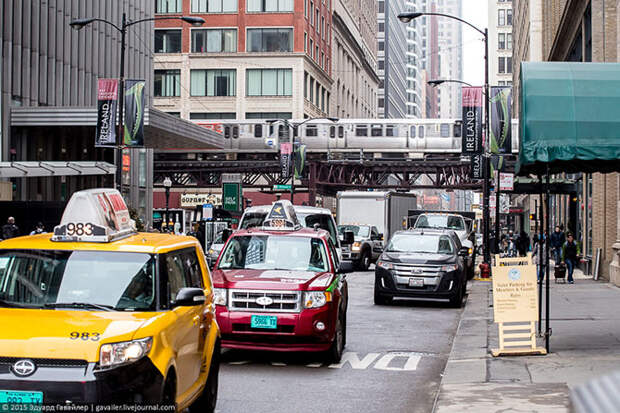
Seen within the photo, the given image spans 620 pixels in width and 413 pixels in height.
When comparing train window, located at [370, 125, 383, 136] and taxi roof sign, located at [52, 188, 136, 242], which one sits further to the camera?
train window, located at [370, 125, 383, 136]

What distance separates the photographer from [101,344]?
21.4ft

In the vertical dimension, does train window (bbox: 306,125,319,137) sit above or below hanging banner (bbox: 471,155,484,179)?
above

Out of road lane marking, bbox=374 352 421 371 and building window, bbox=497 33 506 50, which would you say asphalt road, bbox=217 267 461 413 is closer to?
road lane marking, bbox=374 352 421 371

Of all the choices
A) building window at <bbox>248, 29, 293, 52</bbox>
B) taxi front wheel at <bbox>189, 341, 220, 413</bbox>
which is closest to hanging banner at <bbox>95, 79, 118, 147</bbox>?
taxi front wheel at <bbox>189, 341, 220, 413</bbox>

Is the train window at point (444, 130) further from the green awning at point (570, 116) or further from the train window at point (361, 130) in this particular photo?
the green awning at point (570, 116)

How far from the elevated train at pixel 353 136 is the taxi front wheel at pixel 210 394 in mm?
61608

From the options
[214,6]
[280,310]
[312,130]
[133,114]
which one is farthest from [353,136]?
[280,310]

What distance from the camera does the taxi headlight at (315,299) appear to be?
1212 centimetres

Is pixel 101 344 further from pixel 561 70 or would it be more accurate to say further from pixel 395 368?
pixel 561 70

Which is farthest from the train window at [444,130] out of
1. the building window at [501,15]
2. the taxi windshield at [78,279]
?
the taxi windshield at [78,279]

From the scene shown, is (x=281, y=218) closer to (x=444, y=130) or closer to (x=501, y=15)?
(x=444, y=130)

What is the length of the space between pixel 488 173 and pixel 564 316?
16468 millimetres

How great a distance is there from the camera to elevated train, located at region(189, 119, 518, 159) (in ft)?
233

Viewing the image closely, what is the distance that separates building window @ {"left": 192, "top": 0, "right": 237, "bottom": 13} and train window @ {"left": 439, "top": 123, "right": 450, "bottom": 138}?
2581cm
